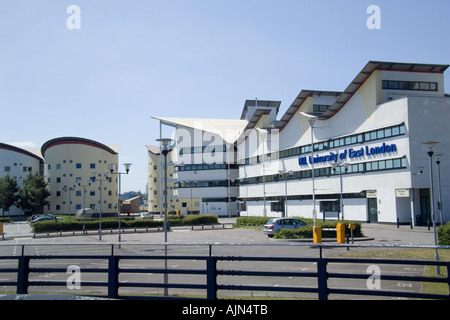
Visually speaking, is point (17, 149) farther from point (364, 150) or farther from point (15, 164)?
point (364, 150)

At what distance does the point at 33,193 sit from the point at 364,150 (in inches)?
2654

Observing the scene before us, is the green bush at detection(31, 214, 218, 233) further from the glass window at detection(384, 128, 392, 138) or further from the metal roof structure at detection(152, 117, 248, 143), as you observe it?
the metal roof structure at detection(152, 117, 248, 143)

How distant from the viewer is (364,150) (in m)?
46.5

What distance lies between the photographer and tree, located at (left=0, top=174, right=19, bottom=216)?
276 feet

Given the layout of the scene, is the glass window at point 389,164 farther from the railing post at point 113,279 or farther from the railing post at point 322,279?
the railing post at point 113,279

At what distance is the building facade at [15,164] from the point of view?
3676 inches

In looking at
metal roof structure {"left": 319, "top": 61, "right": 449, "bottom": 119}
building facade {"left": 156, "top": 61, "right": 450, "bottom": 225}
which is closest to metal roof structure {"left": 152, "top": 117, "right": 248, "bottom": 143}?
building facade {"left": 156, "top": 61, "right": 450, "bottom": 225}

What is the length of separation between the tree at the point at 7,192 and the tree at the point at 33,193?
4.74 ft

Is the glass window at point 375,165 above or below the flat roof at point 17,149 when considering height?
below

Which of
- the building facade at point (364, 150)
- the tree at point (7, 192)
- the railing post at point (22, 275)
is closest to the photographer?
the railing post at point (22, 275)

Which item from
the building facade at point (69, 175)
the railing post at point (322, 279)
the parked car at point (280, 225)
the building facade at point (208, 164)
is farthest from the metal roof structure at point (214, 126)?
the railing post at point (322, 279)

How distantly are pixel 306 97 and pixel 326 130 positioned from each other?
6420 millimetres

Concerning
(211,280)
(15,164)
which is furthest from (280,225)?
(15,164)

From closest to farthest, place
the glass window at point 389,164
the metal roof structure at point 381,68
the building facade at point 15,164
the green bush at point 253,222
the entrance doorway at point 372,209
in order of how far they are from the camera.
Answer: the glass window at point 389,164, the metal roof structure at point 381,68, the entrance doorway at point 372,209, the green bush at point 253,222, the building facade at point 15,164
